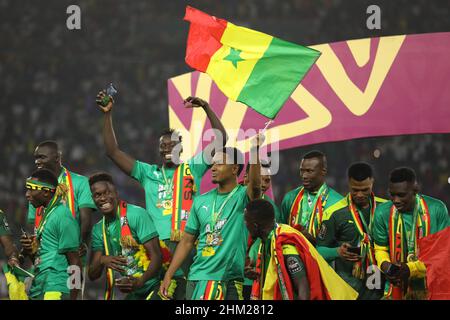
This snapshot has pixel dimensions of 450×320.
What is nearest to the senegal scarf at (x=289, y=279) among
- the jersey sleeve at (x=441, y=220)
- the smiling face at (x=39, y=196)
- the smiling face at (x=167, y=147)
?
the jersey sleeve at (x=441, y=220)

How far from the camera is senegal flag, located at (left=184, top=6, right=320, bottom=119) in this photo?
7.61 metres

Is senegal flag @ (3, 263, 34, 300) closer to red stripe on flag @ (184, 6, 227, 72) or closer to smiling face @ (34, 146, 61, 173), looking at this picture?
smiling face @ (34, 146, 61, 173)

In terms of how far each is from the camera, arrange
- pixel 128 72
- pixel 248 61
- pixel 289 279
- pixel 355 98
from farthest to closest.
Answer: pixel 128 72 → pixel 355 98 → pixel 248 61 → pixel 289 279

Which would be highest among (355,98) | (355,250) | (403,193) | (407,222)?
(355,98)

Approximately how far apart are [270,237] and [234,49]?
91.0 inches

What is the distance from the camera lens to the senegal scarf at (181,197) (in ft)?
24.6

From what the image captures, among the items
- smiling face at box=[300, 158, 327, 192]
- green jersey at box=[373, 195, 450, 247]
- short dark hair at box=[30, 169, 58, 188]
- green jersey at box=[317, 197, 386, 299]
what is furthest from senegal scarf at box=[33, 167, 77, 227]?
green jersey at box=[373, 195, 450, 247]

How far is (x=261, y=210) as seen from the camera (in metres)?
6.12

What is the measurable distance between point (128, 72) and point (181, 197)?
410 inches

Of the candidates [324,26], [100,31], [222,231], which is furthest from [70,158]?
[222,231]

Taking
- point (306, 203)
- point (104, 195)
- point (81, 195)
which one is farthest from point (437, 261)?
point (81, 195)

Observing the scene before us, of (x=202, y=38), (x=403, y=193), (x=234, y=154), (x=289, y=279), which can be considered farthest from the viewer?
(x=202, y=38)

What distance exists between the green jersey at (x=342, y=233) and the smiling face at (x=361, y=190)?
8cm

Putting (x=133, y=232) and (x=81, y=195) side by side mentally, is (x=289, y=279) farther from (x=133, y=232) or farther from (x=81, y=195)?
(x=81, y=195)
